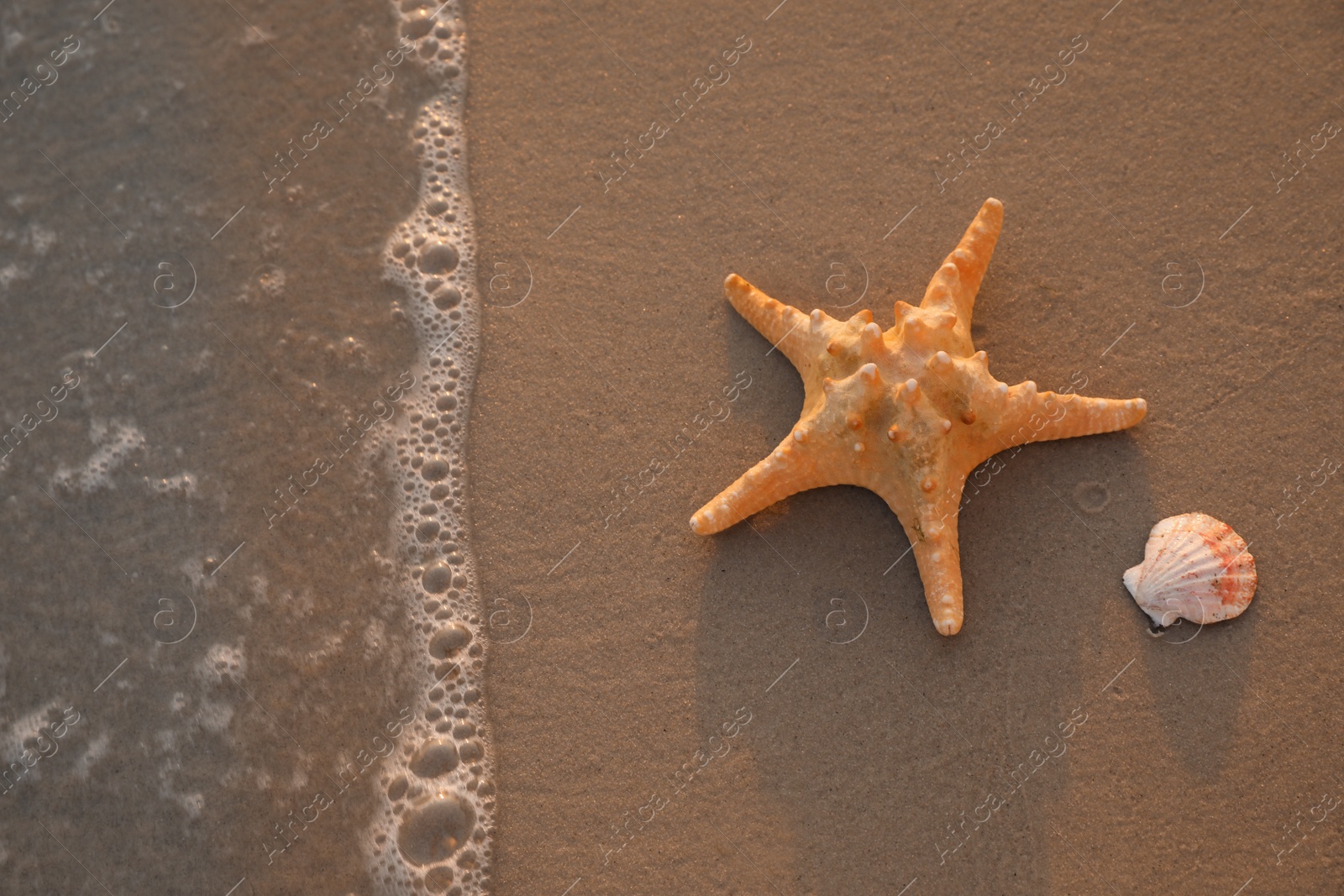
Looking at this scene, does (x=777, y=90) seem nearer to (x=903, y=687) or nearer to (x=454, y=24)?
(x=454, y=24)

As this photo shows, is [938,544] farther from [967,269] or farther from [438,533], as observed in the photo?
[438,533]

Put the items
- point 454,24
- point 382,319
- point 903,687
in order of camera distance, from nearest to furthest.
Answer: point 903,687 → point 382,319 → point 454,24

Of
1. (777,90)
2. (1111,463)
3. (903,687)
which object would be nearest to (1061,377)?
(1111,463)

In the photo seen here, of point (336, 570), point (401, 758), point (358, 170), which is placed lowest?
point (401, 758)

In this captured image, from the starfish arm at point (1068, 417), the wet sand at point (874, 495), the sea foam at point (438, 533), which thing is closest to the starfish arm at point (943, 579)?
the wet sand at point (874, 495)

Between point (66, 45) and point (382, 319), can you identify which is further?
point (66, 45)

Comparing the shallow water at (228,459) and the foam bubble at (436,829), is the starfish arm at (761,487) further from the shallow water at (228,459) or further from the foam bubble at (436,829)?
the foam bubble at (436,829)

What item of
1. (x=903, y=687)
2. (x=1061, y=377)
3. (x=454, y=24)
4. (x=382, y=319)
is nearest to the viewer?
(x=903, y=687)
